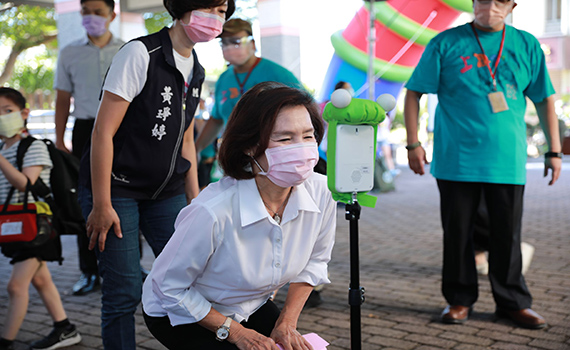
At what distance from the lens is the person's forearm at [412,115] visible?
13.7 feet

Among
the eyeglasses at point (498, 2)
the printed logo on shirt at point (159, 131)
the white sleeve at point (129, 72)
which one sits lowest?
the printed logo on shirt at point (159, 131)

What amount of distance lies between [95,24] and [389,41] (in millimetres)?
7211

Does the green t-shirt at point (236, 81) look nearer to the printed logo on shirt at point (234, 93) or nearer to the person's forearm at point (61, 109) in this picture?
the printed logo on shirt at point (234, 93)

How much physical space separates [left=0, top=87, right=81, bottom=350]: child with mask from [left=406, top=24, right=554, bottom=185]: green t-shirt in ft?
8.10

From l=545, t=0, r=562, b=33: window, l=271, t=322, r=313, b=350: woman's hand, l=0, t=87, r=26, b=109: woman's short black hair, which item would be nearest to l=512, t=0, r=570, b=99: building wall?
l=545, t=0, r=562, b=33: window

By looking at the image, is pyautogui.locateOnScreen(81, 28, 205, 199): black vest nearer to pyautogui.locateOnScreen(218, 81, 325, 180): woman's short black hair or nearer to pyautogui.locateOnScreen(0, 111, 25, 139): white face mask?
pyautogui.locateOnScreen(218, 81, 325, 180): woman's short black hair

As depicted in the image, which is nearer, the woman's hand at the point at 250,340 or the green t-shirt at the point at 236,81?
the woman's hand at the point at 250,340

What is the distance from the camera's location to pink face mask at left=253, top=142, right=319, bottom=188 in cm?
213

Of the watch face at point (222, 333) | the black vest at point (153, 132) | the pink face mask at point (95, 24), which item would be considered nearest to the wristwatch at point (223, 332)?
the watch face at point (222, 333)

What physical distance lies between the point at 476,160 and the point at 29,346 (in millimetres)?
3022

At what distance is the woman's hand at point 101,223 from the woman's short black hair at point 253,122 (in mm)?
712

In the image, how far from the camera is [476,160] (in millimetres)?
4023

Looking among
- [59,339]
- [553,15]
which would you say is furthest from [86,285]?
[553,15]

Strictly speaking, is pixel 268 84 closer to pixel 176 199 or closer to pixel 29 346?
pixel 176 199
